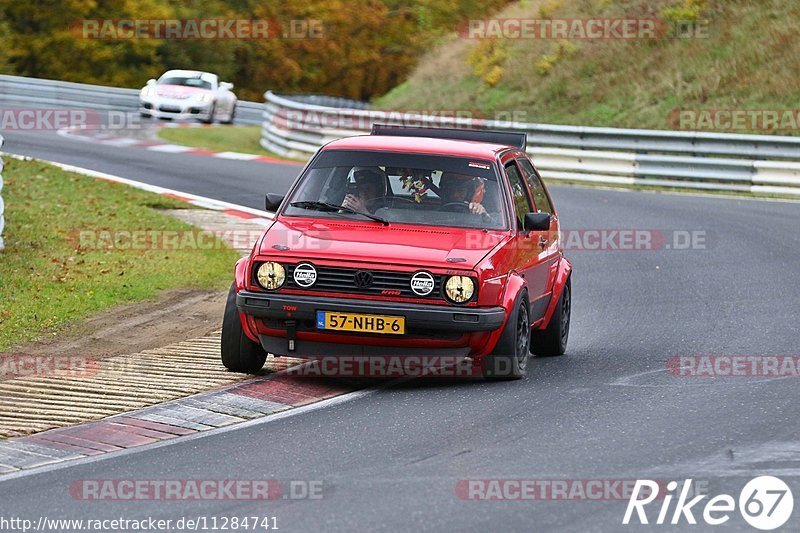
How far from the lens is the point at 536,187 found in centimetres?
1116

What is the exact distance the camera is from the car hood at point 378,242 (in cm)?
899

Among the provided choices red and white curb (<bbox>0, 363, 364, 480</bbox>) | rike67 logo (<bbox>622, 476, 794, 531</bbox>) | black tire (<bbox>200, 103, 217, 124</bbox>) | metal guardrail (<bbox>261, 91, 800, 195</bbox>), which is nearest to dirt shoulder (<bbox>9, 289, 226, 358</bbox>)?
red and white curb (<bbox>0, 363, 364, 480</bbox>)

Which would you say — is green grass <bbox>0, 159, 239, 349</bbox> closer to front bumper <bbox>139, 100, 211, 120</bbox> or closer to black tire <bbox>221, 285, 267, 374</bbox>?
black tire <bbox>221, 285, 267, 374</bbox>

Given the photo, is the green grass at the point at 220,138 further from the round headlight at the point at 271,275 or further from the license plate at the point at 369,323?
the license plate at the point at 369,323

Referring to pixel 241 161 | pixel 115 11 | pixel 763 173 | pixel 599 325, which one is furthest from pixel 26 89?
pixel 599 325

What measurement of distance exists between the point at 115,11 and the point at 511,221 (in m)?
44.2

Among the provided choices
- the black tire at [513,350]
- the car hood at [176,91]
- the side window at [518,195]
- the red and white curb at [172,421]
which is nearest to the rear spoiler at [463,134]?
the side window at [518,195]

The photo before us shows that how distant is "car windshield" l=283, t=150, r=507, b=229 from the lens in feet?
32.2

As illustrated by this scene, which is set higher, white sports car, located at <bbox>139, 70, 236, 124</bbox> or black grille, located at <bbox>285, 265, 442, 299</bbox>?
white sports car, located at <bbox>139, 70, 236, 124</bbox>

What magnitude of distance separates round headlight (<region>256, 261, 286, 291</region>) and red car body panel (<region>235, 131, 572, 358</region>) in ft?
0.13

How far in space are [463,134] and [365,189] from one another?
146 centimetres

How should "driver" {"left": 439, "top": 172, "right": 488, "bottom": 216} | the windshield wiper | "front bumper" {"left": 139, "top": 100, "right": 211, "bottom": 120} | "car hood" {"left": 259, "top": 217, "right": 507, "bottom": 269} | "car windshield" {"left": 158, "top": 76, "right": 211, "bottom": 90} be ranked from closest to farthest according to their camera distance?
1. "car hood" {"left": 259, "top": 217, "right": 507, "bottom": 269}
2. the windshield wiper
3. "driver" {"left": 439, "top": 172, "right": 488, "bottom": 216}
4. "front bumper" {"left": 139, "top": 100, "right": 211, "bottom": 120}
5. "car windshield" {"left": 158, "top": 76, "right": 211, "bottom": 90}

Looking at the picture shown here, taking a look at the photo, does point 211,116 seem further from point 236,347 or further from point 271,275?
point 271,275

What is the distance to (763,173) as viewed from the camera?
23172 mm
